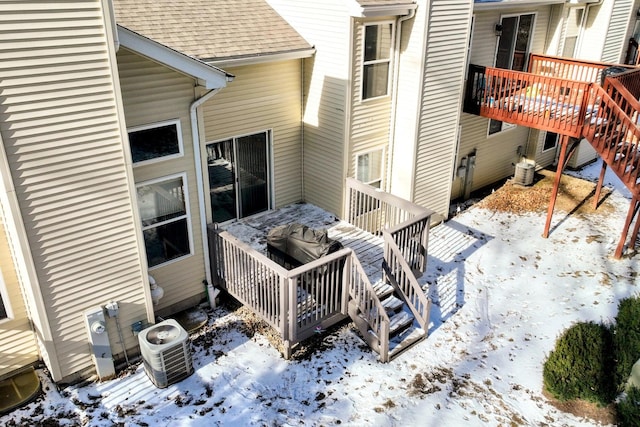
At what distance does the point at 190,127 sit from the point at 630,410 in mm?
7528

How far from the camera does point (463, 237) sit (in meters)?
12.2

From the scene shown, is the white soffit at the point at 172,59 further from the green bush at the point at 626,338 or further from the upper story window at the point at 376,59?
the green bush at the point at 626,338

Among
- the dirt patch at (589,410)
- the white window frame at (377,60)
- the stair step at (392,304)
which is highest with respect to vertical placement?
the white window frame at (377,60)

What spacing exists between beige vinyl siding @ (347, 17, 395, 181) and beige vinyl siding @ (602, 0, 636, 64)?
8.67 metres

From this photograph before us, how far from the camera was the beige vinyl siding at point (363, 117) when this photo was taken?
10023 millimetres

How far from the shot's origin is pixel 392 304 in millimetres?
8852

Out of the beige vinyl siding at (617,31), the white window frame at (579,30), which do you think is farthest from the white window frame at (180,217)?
the beige vinyl siding at (617,31)

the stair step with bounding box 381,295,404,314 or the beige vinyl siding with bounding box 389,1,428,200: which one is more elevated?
the beige vinyl siding with bounding box 389,1,428,200

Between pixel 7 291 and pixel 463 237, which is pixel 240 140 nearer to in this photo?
pixel 7 291

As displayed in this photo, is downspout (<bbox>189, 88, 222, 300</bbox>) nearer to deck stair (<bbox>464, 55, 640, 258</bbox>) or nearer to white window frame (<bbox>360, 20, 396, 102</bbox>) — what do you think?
white window frame (<bbox>360, 20, 396, 102</bbox>)

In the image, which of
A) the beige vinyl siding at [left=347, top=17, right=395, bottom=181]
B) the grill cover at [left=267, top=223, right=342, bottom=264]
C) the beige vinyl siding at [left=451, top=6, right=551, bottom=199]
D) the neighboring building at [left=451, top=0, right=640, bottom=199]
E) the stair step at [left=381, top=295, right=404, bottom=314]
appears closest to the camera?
the grill cover at [left=267, top=223, right=342, bottom=264]

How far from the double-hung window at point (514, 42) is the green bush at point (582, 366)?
7.01 m

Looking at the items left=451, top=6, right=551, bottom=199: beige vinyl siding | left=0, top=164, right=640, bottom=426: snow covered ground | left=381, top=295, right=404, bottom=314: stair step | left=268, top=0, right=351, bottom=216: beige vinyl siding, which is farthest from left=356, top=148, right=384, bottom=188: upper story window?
left=381, top=295, right=404, bottom=314: stair step

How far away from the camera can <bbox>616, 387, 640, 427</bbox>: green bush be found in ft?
23.5
